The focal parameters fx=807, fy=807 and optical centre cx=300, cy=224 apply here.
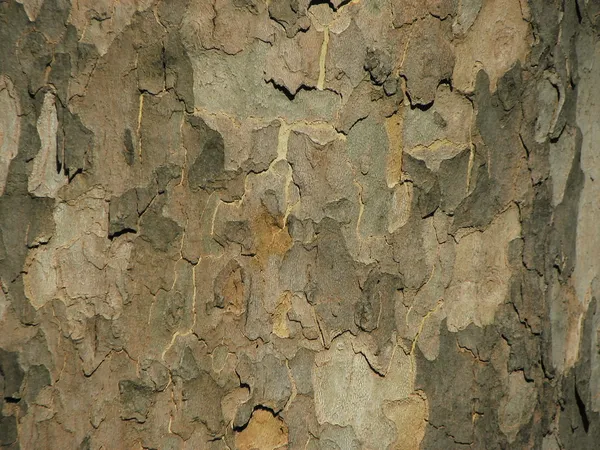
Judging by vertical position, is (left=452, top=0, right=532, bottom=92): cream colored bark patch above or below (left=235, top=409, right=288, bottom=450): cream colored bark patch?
above

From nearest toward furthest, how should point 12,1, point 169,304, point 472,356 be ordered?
point 12,1 < point 169,304 < point 472,356

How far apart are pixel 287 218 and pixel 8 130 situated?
1.24ft

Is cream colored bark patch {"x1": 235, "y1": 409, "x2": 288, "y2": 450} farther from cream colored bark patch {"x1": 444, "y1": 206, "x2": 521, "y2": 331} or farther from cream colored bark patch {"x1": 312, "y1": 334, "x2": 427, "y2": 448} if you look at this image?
cream colored bark patch {"x1": 444, "y1": 206, "x2": 521, "y2": 331}

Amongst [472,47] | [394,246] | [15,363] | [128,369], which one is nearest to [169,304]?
[128,369]

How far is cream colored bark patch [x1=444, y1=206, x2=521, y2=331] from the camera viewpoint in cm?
120

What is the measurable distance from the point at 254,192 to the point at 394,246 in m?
0.22

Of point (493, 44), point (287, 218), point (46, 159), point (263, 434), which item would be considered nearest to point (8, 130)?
point (46, 159)

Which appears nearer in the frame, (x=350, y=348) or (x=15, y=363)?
(x=15, y=363)

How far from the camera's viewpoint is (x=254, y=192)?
3.61ft

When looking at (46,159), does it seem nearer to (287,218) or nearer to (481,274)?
(287,218)

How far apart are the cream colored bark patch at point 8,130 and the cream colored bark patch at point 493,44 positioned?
599mm

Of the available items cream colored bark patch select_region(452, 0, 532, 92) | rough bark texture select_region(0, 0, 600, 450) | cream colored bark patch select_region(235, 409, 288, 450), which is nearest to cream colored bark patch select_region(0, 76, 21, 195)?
rough bark texture select_region(0, 0, 600, 450)

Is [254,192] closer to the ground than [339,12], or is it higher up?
closer to the ground

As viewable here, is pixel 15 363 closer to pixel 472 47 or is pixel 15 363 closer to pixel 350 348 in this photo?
pixel 350 348
